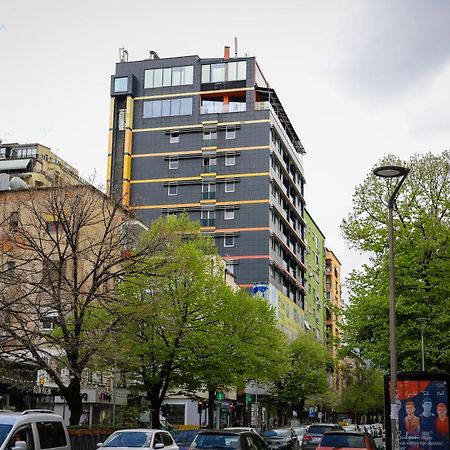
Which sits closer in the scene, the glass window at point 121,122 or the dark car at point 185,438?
the dark car at point 185,438

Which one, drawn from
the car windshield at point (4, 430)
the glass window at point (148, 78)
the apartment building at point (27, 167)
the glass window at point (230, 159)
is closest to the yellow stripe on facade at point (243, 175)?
the glass window at point (230, 159)

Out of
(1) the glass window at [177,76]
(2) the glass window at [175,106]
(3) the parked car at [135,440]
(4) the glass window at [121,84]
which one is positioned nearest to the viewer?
(3) the parked car at [135,440]

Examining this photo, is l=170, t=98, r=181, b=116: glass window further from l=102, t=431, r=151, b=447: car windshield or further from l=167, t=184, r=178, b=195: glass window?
l=102, t=431, r=151, b=447: car windshield

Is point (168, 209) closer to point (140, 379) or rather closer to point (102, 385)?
point (102, 385)

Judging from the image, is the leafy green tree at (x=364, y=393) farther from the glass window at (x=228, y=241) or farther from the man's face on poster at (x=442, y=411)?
the man's face on poster at (x=442, y=411)

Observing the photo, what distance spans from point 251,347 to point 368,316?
7.00 metres

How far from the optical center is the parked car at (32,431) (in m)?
13.2

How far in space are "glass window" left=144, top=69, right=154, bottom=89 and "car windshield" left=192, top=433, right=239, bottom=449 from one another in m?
69.5

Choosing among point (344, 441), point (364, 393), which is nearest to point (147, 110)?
point (364, 393)

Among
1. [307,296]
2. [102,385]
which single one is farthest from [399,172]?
[307,296]

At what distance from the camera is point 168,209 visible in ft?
260

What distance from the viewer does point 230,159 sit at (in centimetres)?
7988

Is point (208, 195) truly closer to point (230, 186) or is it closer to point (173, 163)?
point (230, 186)

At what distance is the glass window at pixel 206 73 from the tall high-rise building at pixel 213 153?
0.11 metres
